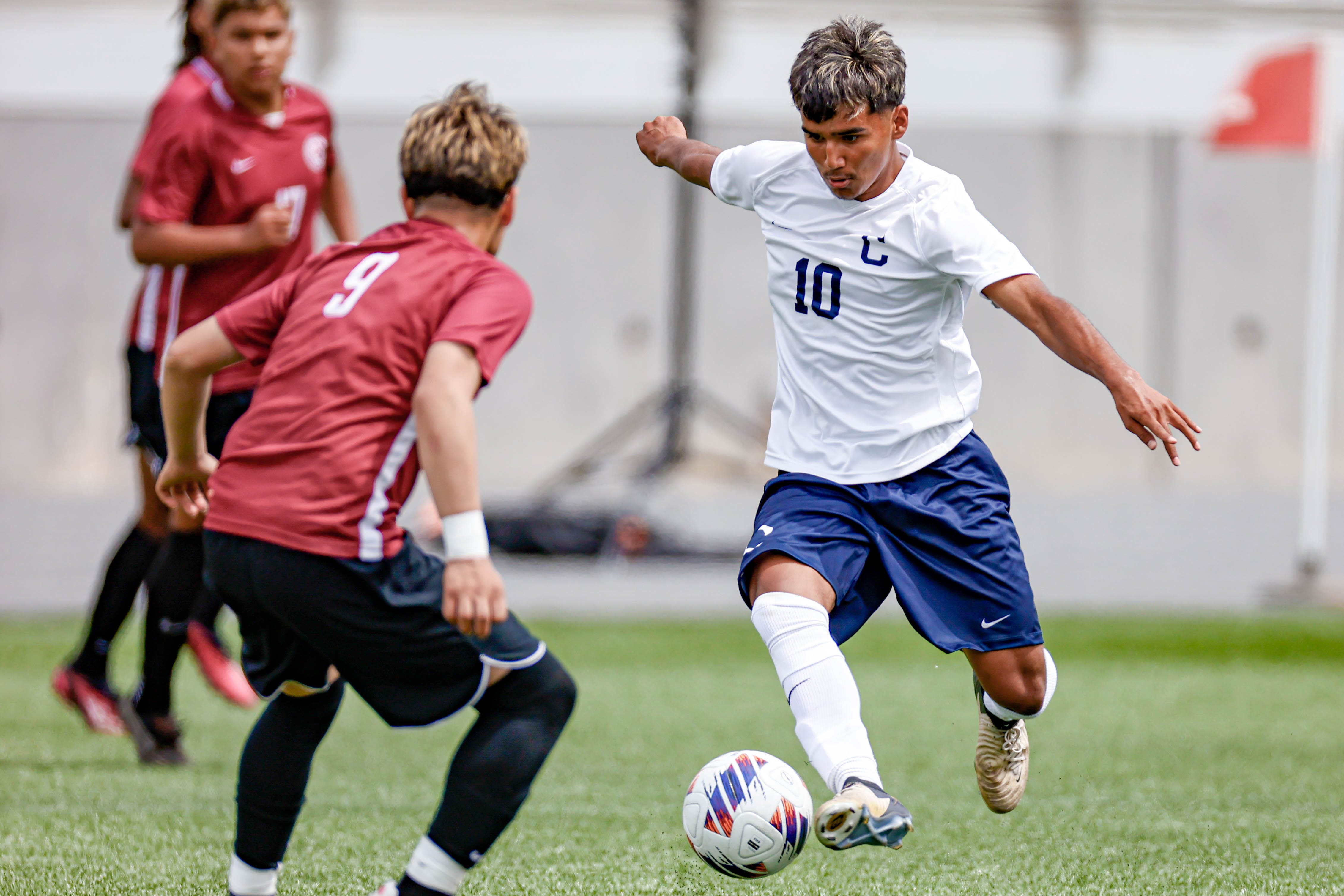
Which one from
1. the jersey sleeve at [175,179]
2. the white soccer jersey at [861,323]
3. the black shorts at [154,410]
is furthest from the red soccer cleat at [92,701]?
the white soccer jersey at [861,323]

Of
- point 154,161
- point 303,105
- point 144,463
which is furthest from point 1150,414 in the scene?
point 144,463

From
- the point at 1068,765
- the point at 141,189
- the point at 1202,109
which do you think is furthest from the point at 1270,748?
the point at 1202,109

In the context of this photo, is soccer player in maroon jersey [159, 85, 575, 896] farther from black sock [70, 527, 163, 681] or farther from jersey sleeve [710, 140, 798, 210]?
black sock [70, 527, 163, 681]

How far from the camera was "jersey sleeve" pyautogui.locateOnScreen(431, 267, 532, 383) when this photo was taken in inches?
80.1

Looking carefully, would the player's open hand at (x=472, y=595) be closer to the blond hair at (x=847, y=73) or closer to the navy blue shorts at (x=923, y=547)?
the navy blue shorts at (x=923, y=547)

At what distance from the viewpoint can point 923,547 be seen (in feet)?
8.79

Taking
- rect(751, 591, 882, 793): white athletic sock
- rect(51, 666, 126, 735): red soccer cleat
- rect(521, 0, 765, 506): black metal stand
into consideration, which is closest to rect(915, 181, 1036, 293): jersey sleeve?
rect(751, 591, 882, 793): white athletic sock

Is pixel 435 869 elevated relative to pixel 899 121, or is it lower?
lower

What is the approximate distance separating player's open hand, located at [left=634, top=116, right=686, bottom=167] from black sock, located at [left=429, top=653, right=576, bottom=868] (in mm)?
1283

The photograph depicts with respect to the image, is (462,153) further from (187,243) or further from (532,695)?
(187,243)

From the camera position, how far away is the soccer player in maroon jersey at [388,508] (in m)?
2.04

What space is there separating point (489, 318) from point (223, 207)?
192 centimetres

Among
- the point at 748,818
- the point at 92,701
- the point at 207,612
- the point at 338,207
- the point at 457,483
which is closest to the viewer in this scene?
the point at 457,483

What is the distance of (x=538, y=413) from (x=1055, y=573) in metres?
4.29
